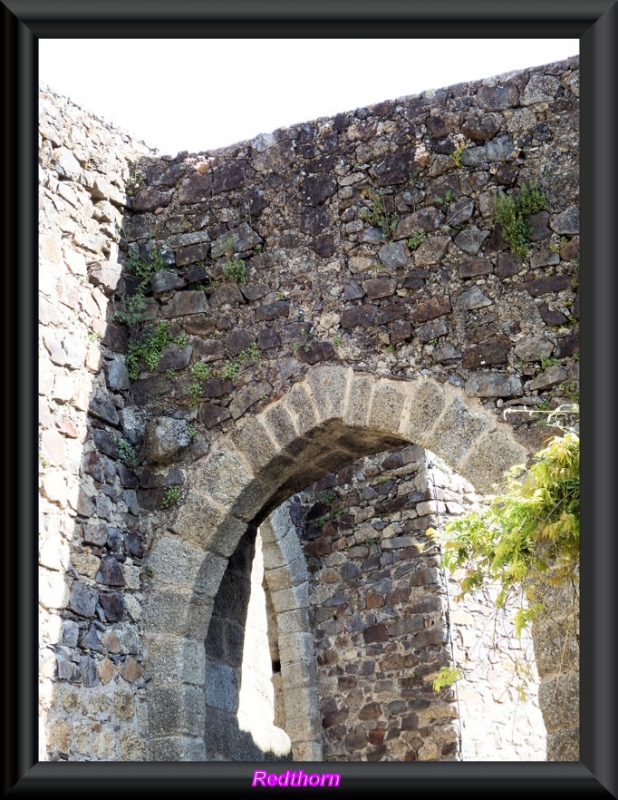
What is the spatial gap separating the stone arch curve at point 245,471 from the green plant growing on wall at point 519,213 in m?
0.71

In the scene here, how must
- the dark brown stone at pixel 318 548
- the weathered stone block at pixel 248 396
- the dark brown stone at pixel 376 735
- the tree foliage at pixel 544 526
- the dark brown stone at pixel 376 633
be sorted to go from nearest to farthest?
the tree foliage at pixel 544 526
the weathered stone block at pixel 248 396
the dark brown stone at pixel 376 735
the dark brown stone at pixel 376 633
the dark brown stone at pixel 318 548

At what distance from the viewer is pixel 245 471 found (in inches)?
212

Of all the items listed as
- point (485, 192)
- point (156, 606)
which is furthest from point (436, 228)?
point (156, 606)

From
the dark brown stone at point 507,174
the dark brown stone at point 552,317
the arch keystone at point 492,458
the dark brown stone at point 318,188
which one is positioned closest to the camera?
the arch keystone at point 492,458

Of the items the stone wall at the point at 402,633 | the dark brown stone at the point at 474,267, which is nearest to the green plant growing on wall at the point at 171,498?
the dark brown stone at the point at 474,267

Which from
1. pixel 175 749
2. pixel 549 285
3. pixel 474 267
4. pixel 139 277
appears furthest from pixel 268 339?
pixel 175 749

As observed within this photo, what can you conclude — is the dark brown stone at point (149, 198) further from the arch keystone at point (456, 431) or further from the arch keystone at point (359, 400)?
the arch keystone at point (456, 431)

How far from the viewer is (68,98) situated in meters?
5.44

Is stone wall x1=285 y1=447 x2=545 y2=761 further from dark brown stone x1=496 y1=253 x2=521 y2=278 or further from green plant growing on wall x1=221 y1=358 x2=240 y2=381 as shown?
dark brown stone x1=496 y1=253 x2=521 y2=278

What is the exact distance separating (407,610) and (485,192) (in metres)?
3.62

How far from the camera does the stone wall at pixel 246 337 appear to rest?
4.98 meters

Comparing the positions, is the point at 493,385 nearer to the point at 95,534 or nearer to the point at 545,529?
the point at 545,529

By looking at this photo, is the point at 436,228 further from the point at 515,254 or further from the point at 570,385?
the point at 570,385
